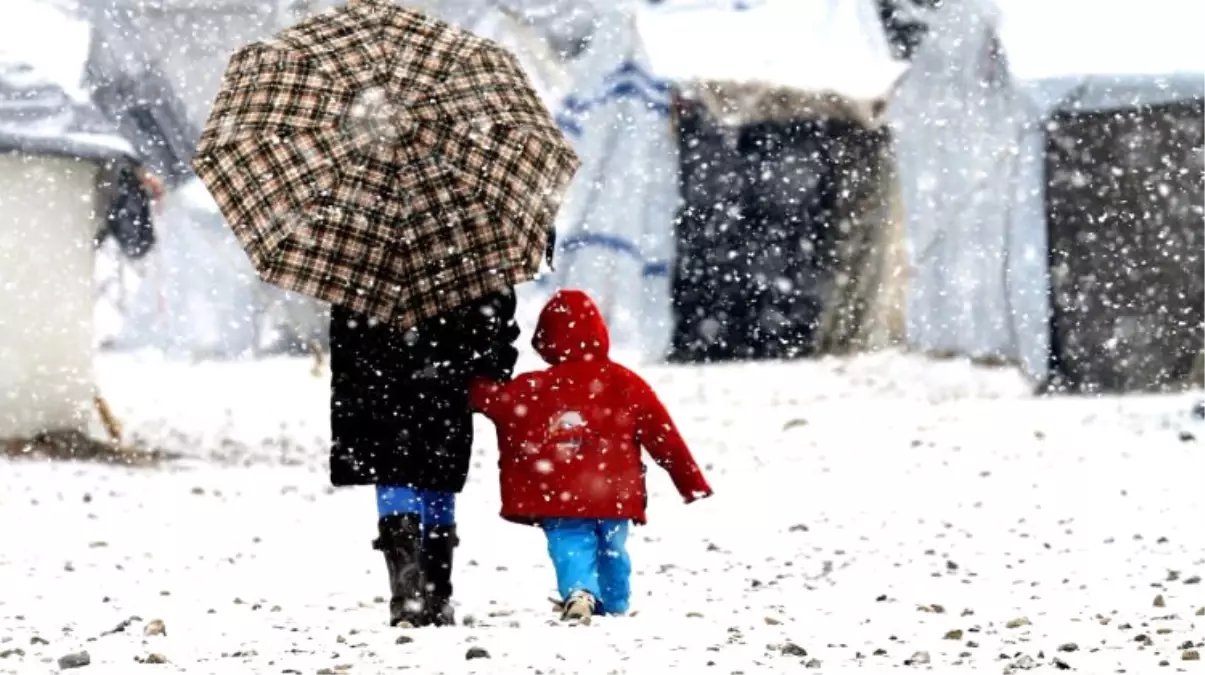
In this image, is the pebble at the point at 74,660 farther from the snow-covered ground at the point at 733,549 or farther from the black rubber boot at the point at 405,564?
the black rubber boot at the point at 405,564

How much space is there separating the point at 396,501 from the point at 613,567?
665 mm

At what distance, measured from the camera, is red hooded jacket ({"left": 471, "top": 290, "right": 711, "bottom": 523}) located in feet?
14.7

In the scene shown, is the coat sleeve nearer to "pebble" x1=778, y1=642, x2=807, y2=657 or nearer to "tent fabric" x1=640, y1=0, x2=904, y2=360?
"pebble" x1=778, y1=642, x2=807, y2=657

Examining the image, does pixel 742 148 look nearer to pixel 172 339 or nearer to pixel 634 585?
pixel 172 339

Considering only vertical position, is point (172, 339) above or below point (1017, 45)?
below

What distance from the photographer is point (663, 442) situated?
4598 mm

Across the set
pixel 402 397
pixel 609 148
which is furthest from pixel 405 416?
pixel 609 148

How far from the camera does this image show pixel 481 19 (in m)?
14.4

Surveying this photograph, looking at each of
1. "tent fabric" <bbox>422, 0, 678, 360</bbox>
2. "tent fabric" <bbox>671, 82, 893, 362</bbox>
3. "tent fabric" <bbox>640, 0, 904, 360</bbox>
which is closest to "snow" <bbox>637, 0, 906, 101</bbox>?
"tent fabric" <bbox>640, 0, 904, 360</bbox>

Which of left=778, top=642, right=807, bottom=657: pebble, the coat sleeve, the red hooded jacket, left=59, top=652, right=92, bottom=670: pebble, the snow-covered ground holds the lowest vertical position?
the snow-covered ground

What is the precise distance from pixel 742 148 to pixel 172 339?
17.7 feet

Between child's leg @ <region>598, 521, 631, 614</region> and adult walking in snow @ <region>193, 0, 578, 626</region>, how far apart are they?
438 millimetres

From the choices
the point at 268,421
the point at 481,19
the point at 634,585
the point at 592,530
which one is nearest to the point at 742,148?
the point at 481,19

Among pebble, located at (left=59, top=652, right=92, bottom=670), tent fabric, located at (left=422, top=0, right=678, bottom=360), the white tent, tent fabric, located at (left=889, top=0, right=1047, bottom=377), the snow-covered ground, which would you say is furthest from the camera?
tent fabric, located at (left=422, top=0, right=678, bottom=360)
